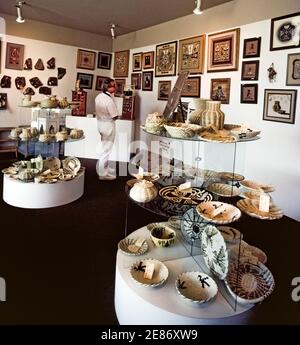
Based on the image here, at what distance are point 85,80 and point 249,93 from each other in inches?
160

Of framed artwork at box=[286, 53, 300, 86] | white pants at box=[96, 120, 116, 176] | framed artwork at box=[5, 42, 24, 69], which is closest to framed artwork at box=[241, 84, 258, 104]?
framed artwork at box=[286, 53, 300, 86]

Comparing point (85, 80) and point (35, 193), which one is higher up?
point (85, 80)

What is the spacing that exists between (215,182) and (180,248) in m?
0.54

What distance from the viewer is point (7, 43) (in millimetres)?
5688

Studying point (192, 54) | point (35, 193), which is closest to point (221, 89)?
point (192, 54)

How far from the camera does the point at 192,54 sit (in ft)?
15.7

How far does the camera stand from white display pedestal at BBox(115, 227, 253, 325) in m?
1.50

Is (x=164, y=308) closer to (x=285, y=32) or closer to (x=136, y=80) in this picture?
(x=285, y=32)

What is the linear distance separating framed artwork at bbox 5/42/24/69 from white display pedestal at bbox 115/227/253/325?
5.30 m

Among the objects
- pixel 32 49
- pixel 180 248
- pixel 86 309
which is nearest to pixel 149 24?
pixel 32 49

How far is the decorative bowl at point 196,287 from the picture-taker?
1620 mm

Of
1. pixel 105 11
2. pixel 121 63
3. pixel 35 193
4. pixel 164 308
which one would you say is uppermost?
pixel 105 11

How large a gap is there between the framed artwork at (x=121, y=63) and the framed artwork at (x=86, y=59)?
0.51m
